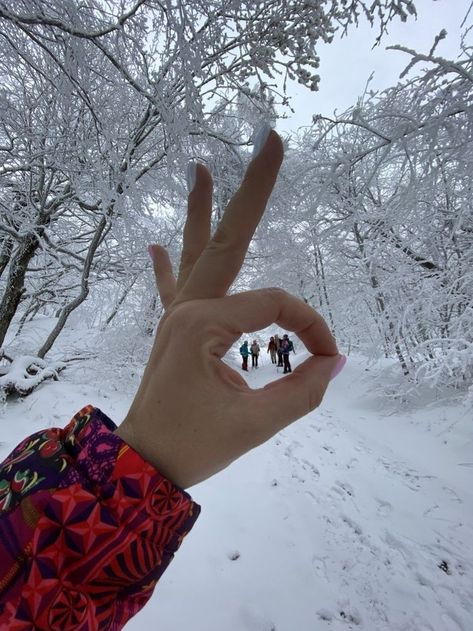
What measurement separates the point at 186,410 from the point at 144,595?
1.41ft

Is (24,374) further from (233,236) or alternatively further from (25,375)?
(233,236)

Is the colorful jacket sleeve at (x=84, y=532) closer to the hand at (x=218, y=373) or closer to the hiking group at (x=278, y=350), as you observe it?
the hand at (x=218, y=373)

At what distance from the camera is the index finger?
0.78m

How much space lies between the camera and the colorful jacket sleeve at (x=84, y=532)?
0.52m

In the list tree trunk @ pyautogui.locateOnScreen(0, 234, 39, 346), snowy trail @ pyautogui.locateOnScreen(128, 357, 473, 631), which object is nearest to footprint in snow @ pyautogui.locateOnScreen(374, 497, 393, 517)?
snowy trail @ pyautogui.locateOnScreen(128, 357, 473, 631)

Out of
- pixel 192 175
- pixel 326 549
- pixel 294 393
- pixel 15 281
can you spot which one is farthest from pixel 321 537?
pixel 15 281

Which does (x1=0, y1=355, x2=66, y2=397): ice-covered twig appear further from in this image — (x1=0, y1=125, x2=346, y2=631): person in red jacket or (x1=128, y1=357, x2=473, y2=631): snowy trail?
(x1=0, y1=125, x2=346, y2=631): person in red jacket

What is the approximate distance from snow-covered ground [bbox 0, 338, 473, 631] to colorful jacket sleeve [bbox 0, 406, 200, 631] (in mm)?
1716

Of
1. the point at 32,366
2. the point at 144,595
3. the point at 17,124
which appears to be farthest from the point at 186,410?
the point at 32,366

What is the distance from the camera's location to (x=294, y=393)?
0.79 meters

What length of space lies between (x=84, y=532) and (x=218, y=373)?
399mm

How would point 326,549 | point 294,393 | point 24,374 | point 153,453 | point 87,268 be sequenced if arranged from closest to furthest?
point 153,453, point 294,393, point 326,549, point 87,268, point 24,374

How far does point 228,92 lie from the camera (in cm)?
246

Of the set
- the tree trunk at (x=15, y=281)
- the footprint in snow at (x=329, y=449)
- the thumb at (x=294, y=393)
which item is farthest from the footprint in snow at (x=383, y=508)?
the tree trunk at (x=15, y=281)
